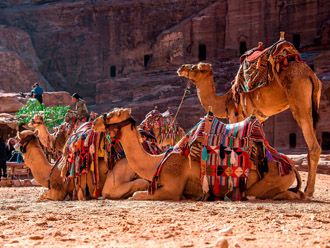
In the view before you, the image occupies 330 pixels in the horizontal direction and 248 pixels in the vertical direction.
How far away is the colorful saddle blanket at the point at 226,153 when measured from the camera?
8633mm

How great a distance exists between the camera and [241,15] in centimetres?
4122

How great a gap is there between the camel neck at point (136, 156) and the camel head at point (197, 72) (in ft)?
10.3

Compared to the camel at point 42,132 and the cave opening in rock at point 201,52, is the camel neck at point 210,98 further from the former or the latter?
the cave opening in rock at point 201,52

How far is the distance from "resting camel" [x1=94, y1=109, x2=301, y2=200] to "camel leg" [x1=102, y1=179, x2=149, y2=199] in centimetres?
51

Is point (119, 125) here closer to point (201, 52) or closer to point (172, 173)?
point (172, 173)

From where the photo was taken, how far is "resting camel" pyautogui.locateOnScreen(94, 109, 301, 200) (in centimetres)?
871

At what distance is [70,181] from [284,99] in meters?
3.48

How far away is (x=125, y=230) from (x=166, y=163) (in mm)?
3050

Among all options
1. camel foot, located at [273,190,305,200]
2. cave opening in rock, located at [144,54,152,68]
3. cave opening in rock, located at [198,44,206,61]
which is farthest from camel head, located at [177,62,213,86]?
cave opening in rock, located at [144,54,152,68]

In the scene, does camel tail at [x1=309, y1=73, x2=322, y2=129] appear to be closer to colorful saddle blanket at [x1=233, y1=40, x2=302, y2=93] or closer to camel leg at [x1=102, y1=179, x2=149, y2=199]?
colorful saddle blanket at [x1=233, y1=40, x2=302, y2=93]

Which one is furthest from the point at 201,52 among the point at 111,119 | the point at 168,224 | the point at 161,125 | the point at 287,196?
the point at 168,224

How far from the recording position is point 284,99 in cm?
1095

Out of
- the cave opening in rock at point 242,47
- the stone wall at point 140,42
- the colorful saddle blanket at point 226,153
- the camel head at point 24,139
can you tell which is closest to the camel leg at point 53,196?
the camel head at point 24,139

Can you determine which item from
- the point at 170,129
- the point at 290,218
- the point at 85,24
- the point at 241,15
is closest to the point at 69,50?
the point at 85,24
